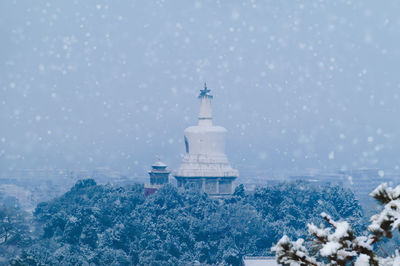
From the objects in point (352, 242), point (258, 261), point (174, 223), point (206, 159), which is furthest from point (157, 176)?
point (352, 242)

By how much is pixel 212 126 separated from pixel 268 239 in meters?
12.0

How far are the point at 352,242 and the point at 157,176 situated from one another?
36.8m

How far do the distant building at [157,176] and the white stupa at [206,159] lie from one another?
1613mm

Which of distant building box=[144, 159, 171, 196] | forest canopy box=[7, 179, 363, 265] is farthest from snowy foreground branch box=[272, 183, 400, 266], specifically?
distant building box=[144, 159, 171, 196]

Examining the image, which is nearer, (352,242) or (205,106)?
(352,242)

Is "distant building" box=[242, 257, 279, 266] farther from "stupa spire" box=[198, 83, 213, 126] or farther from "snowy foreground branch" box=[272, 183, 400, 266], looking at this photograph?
"snowy foreground branch" box=[272, 183, 400, 266]

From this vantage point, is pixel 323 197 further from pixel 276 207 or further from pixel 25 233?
pixel 25 233

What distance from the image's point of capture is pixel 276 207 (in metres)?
39.2

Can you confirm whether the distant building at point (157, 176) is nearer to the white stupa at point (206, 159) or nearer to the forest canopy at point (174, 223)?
the forest canopy at point (174, 223)

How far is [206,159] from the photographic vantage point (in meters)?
44.2

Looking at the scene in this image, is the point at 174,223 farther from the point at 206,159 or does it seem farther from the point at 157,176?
the point at 206,159

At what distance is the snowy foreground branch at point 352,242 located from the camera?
5.36 metres

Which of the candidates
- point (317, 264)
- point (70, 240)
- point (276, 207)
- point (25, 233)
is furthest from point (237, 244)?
point (317, 264)

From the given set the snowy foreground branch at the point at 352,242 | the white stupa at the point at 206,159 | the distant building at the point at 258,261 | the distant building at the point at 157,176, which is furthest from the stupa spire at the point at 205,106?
the snowy foreground branch at the point at 352,242
